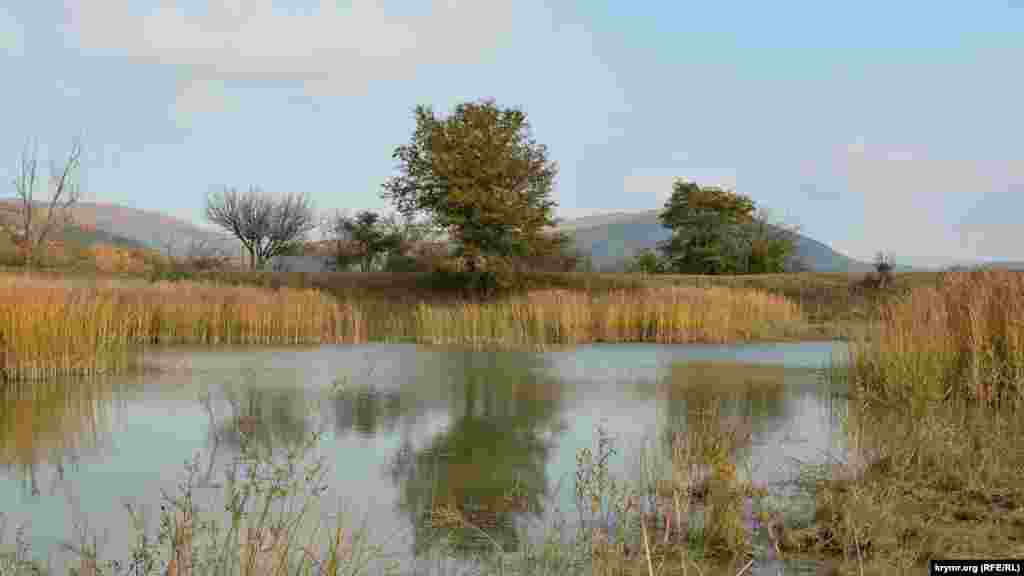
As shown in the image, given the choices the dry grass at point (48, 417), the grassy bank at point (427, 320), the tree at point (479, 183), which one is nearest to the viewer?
the dry grass at point (48, 417)

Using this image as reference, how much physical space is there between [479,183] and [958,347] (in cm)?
1885

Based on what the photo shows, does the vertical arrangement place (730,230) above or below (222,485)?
above

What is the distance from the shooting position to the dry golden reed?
Answer: 927 cm

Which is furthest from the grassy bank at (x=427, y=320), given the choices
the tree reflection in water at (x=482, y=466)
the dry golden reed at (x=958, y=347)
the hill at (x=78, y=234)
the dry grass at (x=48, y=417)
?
the hill at (x=78, y=234)

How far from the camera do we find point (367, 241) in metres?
44.4

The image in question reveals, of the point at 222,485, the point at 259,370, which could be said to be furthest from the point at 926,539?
the point at 259,370

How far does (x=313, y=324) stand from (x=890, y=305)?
11.7 m

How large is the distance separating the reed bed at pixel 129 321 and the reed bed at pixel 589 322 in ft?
6.79

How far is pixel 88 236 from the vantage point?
70.1 m

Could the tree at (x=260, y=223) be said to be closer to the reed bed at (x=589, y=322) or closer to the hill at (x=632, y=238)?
the reed bed at (x=589, y=322)

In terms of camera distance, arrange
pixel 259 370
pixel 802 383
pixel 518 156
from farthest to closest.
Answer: pixel 518 156, pixel 259 370, pixel 802 383

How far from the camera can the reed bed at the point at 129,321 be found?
11703mm

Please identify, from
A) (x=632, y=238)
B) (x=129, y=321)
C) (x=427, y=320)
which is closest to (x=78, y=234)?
(x=129, y=321)

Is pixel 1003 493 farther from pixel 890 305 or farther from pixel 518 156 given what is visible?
pixel 518 156
